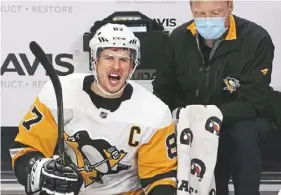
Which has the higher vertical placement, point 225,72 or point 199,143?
→ point 225,72

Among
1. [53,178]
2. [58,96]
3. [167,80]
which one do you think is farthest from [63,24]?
[53,178]

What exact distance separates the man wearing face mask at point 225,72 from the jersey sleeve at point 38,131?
481 millimetres

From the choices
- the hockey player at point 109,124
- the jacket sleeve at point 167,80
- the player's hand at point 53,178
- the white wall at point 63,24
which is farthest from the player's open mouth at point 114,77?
the white wall at point 63,24

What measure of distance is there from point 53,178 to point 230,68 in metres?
0.72

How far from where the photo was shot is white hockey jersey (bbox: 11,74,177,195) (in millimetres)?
1802

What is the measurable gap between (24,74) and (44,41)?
0.17 m

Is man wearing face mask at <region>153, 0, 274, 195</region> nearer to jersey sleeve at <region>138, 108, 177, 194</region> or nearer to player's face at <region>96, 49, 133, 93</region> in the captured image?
jersey sleeve at <region>138, 108, 177, 194</region>

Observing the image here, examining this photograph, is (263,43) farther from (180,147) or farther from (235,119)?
(180,147)

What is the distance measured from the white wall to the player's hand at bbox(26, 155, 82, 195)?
1157 mm

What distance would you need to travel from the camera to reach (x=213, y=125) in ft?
6.18

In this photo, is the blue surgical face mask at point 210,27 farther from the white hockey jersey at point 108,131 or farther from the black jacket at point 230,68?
the white hockey jersey at point 108,131

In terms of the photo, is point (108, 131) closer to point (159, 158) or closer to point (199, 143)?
point (159, 158)

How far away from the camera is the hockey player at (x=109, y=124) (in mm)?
1793

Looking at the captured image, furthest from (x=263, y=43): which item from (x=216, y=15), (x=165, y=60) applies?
(x=165, y=60)
